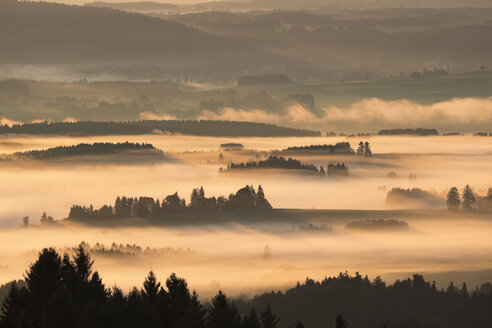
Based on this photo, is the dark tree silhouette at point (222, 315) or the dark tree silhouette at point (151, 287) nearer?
the dark tree silhouette at point (222, 315)

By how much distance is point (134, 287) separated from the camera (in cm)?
17250

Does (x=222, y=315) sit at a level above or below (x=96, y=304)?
below

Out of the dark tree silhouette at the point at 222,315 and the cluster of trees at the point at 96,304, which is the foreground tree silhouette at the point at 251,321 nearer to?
the cluster of trees at the point at 96,304

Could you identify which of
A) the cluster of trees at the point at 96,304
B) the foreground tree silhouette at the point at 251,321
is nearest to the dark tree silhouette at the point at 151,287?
the cluster of trees at the point at 96,304

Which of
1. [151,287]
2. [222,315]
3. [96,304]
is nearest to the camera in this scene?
[222,315]

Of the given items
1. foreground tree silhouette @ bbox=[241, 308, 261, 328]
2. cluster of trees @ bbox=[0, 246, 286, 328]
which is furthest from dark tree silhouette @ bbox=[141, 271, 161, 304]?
foreground tree silhouette @ bbox=[241, 308, 261, 328]

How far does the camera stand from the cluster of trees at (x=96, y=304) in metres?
157

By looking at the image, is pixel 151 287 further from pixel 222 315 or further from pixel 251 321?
pixel 251 321

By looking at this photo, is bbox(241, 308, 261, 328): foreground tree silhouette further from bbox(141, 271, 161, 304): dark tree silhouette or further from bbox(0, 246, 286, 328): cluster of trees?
bbox(141, 271, 161, 304): dark tree silhouette

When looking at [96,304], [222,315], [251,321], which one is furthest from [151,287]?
[251,321]

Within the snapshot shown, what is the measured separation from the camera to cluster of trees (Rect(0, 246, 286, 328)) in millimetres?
156875

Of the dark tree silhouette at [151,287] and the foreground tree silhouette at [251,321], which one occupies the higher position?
the dark tree silhouette at [151,287]

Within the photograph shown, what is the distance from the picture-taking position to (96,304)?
578 feet

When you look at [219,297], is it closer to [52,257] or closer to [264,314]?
[264,314]
